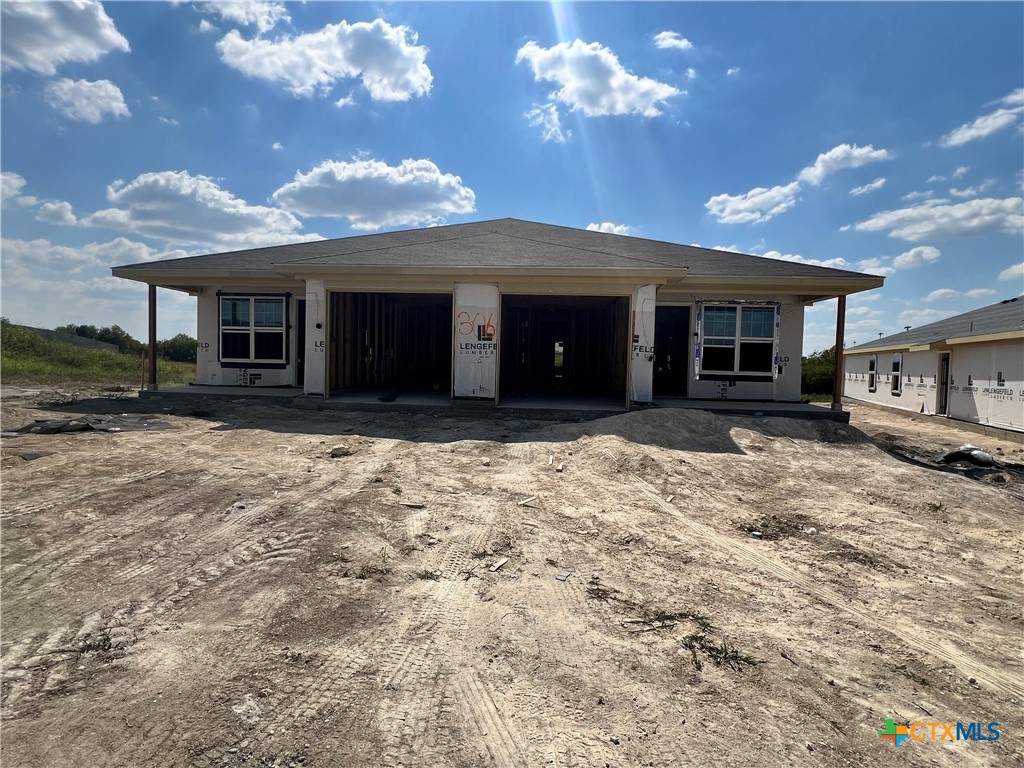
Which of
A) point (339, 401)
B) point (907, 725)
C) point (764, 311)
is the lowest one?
point (907, 725)

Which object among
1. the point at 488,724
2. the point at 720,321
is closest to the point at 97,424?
the point at 488,724

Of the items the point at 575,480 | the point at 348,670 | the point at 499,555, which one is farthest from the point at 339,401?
the point at 348,670

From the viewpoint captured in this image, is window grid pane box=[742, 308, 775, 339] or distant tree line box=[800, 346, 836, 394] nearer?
window grid pane box=[742, 308, 775, 339]

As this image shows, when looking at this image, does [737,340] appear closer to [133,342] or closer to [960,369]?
[960,369]

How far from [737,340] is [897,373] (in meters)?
11.5

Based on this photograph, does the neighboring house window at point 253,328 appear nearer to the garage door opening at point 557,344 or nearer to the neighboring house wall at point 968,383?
the garage door opening at point 557,344

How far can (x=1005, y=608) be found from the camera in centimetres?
357

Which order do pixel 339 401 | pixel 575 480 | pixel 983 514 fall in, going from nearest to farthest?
pixel 983 514 < pixel 575 480 < pixel 339 401

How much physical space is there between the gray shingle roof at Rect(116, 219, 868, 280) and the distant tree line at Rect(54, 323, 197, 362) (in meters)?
21.7

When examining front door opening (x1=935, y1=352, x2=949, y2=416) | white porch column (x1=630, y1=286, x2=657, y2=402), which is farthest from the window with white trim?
front door opening (x1=935, y1=352, x2=949, y2=416)

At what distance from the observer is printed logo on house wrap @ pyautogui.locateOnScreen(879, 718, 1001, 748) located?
231 cm

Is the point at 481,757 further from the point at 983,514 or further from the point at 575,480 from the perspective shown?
the point at 983,514

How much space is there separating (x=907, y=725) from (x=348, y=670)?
2749mm

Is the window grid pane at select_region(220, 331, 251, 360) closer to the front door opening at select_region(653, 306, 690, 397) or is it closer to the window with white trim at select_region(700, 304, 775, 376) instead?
the front door opening at select_region(653, 306, 690, 397)
